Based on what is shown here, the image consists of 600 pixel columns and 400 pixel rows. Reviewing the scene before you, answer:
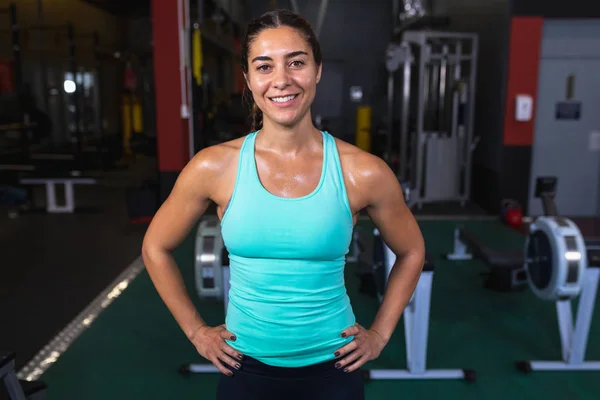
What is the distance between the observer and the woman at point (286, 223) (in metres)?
0.88

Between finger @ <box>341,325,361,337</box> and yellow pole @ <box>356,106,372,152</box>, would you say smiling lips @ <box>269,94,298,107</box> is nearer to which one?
finger @ <box>341,325,361,337</box>

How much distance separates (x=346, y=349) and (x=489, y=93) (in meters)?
4.89

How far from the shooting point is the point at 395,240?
100 centimetres

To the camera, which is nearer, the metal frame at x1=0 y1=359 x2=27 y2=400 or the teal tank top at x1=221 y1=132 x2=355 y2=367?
the teal tank top at x1=221 y1=132 x2=355 y2=367

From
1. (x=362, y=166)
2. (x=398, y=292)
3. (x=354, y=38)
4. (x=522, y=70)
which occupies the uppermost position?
(x=354, y=38)

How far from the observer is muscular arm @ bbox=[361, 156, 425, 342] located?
3.10 ft

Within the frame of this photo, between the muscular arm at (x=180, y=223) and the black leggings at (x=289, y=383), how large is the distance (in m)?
0.14

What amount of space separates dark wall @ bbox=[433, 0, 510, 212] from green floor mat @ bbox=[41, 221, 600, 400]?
6.98ft

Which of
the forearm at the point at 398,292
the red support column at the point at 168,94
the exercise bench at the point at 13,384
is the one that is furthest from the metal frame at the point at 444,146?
the forearm at the point at 398,292

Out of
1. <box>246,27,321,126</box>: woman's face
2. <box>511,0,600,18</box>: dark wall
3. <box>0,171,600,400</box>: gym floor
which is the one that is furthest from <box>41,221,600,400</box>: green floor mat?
<box>511,0,600,18</box>: dark wall

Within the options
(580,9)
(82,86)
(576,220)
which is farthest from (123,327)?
(82,86)

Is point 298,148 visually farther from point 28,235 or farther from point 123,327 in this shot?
point 28,235

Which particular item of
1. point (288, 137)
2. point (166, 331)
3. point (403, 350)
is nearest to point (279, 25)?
point (288, 137)

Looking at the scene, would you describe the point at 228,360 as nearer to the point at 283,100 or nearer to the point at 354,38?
the point at 283,100
